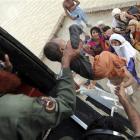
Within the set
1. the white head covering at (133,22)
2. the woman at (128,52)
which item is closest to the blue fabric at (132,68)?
the woman at (128,52)

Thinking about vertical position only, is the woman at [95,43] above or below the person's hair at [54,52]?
below

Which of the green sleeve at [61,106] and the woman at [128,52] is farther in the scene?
the woman at [128,52]

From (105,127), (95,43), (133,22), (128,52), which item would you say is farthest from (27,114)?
(95,43)

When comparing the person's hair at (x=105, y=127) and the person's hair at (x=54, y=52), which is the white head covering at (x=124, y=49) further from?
the person's hair at (x=105, y=127)

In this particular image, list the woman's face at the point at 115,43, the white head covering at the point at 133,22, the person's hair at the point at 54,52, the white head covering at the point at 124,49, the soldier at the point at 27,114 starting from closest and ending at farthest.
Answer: the soldier at the point at 27,114 → the person's hair at the point at 54,52 → the white head covering at the point at 124,49 → the woman's face at the point at 115,43 → the white head covering at the point at 133,22

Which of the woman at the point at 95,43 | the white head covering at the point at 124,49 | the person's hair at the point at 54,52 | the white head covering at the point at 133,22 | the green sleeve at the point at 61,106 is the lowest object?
the woman at the point at 95,43

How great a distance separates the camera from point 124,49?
17.3 ft

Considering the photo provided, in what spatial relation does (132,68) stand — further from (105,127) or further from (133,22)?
(105,127)

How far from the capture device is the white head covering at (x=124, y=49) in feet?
17.1

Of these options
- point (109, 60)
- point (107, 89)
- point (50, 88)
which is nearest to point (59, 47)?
point (50, 88)

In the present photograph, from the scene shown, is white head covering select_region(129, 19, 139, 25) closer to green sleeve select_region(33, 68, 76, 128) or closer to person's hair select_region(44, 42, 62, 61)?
person's hair select_region(44, 42, 62, 61)

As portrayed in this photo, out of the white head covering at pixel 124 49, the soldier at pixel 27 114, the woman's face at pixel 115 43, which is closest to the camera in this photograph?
the soldier at pixel 27 114

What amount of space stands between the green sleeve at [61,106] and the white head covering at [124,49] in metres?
3.10

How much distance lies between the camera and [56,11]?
8.70 metres
